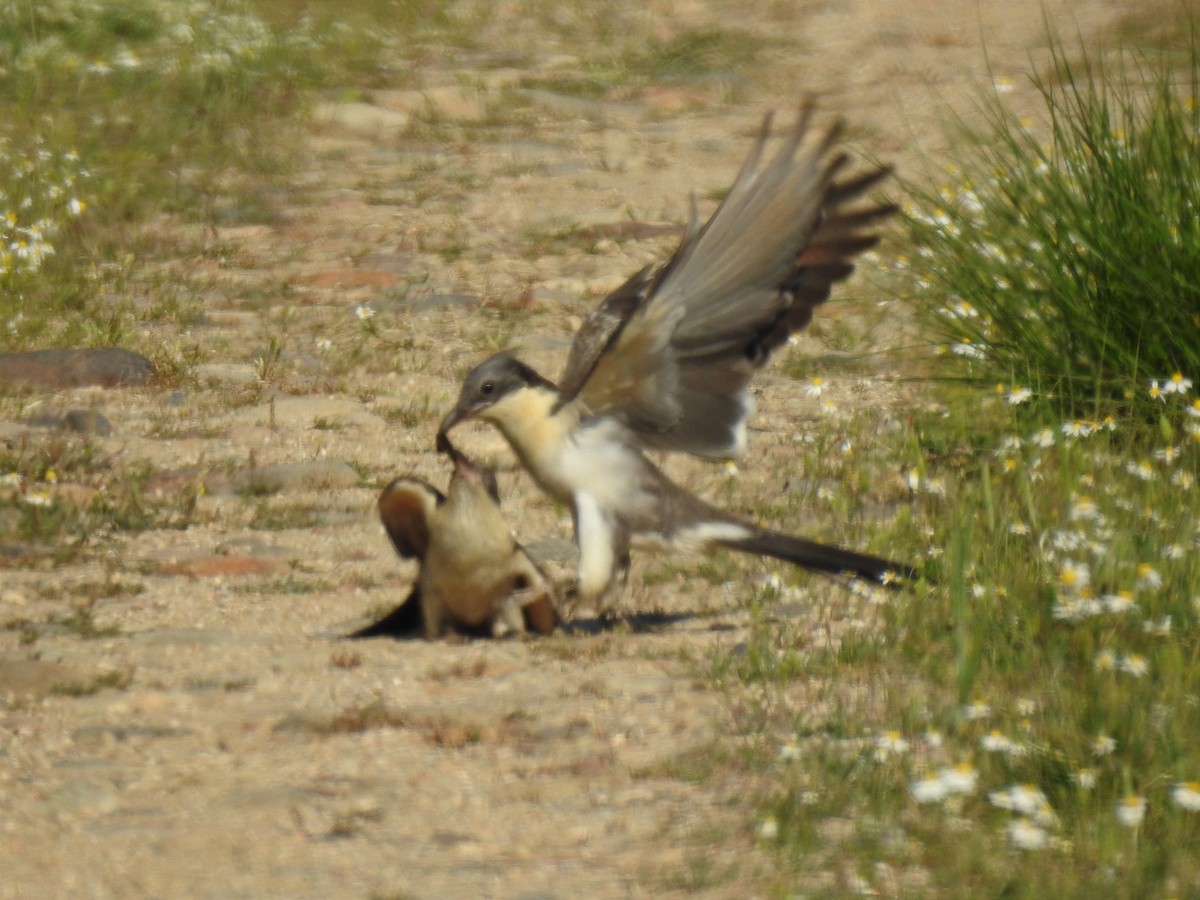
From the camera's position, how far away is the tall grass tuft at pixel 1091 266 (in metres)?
5.79

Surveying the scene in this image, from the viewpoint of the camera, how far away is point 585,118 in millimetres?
11648

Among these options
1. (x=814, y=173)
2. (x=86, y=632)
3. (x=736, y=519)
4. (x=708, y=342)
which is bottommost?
(x=86, y=632)

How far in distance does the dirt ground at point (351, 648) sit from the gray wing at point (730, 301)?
541 mm

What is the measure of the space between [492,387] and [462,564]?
489mm

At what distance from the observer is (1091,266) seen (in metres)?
5.91

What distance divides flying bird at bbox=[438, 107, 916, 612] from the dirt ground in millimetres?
225

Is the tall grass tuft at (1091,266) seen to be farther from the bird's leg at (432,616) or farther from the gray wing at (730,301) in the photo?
the bird's leg at (432,616)

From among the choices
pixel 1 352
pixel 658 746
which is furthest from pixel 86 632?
pixel 1 352

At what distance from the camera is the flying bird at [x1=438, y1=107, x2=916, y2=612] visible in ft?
16.2

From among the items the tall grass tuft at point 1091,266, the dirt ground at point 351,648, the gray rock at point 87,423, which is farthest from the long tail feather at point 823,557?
the gray rock at point 87,423

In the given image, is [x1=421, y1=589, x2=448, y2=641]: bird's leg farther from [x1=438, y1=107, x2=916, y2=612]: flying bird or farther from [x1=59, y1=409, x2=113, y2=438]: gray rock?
[x1=59, y1=409, x2=113, y2=438]: gray rock

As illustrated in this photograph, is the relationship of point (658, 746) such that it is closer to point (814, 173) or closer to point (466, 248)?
point (814, 173)

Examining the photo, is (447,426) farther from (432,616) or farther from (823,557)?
(823,557)

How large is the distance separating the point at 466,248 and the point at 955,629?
17.2 ft
